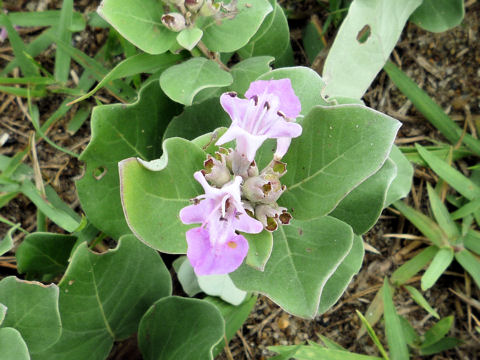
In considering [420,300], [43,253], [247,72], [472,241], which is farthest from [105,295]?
[472,241]

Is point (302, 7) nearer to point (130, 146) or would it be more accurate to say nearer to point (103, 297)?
point (130, 146)

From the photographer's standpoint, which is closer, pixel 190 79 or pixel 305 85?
pixel 305 85

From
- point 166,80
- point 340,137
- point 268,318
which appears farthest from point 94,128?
point 268,318

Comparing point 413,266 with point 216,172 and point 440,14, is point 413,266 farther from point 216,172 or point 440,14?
point 216,172

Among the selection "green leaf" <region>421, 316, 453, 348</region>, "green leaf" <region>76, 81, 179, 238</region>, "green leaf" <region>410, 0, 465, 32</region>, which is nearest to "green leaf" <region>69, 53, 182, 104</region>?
"green leaf" <region>76, 81, 179, 238</region>

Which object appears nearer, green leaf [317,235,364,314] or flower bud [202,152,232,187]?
flower bud [202,152,232,187]

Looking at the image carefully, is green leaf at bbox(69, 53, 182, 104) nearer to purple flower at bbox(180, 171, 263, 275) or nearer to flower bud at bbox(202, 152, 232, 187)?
flower bud at bbox(202, 152, 232, 187)
